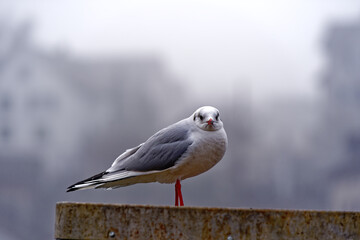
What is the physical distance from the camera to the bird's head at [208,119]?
4.45m

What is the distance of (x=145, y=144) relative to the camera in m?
4.77

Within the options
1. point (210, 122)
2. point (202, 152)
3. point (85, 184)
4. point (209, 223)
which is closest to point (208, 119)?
point (210, 122)

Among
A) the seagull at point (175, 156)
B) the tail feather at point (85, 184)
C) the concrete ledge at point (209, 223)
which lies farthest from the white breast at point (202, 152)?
the concrete ledge at point (209, 223)

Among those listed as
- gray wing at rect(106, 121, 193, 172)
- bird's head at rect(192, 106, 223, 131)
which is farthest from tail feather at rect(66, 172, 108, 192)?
bird's head at rect(192, 106, 223, 131)

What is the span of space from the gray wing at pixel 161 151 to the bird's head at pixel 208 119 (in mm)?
155

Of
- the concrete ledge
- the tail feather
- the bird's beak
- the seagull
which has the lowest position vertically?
the concrete ledge

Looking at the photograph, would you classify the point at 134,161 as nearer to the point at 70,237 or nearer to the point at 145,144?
the point at 145,144

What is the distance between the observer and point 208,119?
4445 mm

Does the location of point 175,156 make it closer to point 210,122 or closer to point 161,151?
point 161,151

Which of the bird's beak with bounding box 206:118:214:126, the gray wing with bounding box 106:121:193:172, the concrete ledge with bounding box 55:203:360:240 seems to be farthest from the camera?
the gray wing with bounding box 106:121:193:172

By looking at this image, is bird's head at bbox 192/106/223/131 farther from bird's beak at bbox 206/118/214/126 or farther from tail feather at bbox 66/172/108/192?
tail feather at bbox 66/172/108/192

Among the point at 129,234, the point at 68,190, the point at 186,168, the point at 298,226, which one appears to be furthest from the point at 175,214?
the point at 68,190

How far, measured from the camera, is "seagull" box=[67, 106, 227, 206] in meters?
4.47

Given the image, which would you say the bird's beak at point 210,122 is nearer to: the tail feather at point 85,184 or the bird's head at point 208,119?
the bird's head at point 208,119
